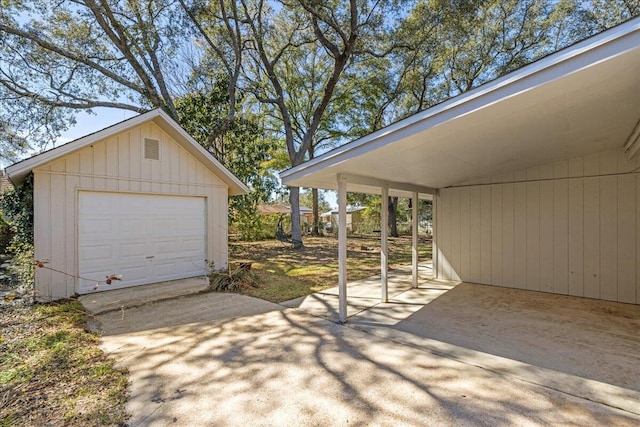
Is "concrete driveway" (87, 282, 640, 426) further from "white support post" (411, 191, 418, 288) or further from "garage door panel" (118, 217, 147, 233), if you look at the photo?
"garage door panel" (118, 217, 147, 233)

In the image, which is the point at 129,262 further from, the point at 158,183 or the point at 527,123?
the point at 527,123

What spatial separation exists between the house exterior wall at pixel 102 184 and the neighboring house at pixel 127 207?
14 mm

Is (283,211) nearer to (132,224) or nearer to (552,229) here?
(132,224)

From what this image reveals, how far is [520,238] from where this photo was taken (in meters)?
6.24

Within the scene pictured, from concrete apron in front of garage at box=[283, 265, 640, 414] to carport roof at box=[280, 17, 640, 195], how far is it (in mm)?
2097

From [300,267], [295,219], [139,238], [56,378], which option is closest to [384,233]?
[300,267]

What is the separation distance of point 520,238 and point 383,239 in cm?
327

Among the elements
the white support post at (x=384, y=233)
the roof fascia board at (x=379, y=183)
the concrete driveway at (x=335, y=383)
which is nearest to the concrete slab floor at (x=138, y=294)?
the concrete driveway at (x=335, y=383)

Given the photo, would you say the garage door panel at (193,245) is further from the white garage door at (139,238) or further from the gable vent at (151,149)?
the gable vent at (151,149)

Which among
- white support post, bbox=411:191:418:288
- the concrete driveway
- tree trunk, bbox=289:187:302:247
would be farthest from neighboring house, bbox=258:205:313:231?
the concrete driveway

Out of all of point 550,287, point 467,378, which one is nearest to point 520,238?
point 550,287

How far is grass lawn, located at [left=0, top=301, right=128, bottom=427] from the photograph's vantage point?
233 cm

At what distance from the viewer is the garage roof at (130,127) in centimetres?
491

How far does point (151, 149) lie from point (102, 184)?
1203 millimetres
